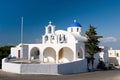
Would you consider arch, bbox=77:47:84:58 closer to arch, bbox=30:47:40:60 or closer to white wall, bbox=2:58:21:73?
arch, bbox=30:47:40:60

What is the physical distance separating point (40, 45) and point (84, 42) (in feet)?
22.5

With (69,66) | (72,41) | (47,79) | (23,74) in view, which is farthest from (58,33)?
(47,79)

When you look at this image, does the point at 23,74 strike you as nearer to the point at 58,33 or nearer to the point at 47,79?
the point at 47,79

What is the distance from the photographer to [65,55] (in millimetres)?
41281

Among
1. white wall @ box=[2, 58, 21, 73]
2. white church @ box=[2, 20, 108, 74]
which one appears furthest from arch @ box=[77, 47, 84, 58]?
white wall @ box=[2, 58, 21, 73]

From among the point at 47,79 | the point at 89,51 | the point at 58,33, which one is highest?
A: the point at 58,33

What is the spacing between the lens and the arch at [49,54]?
4241cm

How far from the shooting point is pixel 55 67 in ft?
89.7

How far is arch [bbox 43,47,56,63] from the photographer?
42.4 meters

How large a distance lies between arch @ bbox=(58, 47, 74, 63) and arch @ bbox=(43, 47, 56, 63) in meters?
1.41

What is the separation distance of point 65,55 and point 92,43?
4825 mm

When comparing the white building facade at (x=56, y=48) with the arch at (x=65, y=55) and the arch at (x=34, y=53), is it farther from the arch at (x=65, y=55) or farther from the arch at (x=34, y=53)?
the arch at (x=34, y=53)

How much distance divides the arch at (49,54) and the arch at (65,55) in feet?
4.62

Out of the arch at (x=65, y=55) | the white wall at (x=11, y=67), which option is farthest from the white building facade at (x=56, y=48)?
the white wall at (x=11, y=67)
